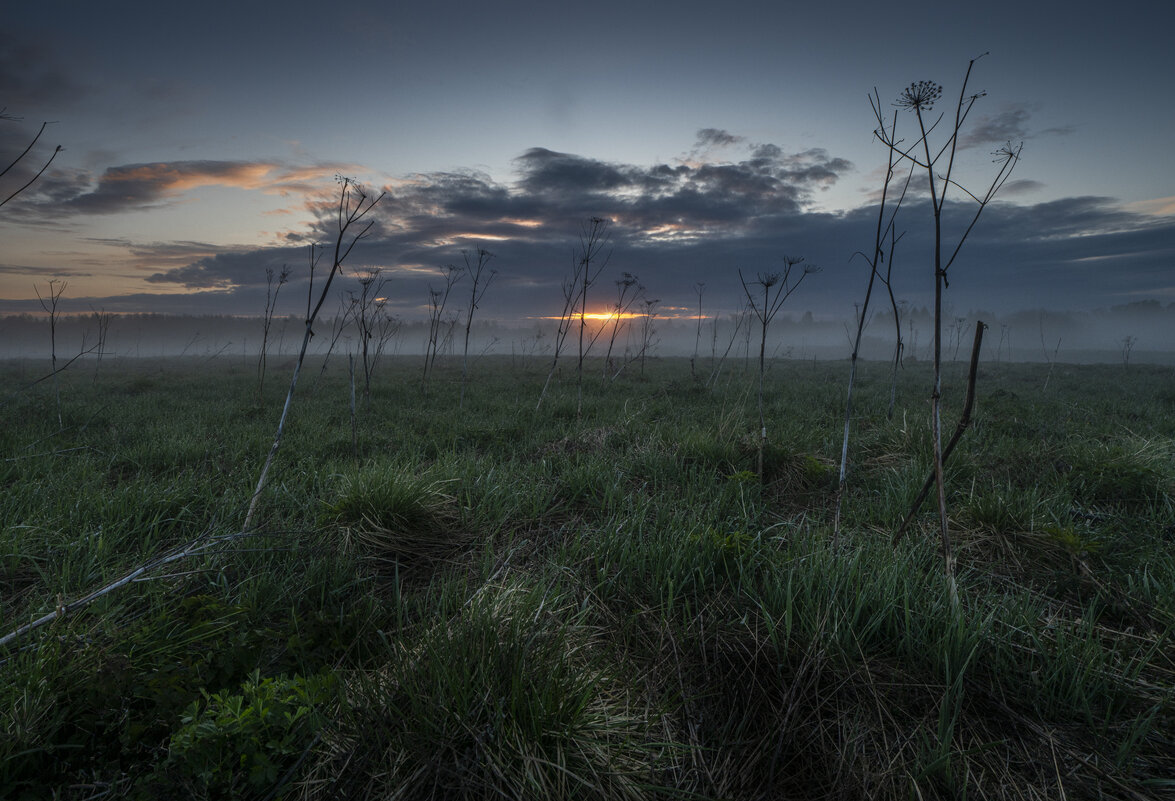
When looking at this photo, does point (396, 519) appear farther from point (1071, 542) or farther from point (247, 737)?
point (1071, 542)

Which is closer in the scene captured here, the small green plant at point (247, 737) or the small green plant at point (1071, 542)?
the small green plant at point (247, 737)

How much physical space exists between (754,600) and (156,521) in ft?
13.6

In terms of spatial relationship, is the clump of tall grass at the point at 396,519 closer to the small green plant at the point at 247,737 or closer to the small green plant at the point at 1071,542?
the small green plant at the point at 247,737

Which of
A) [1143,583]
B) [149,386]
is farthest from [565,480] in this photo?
[149,386]

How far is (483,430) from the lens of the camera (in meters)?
7.00

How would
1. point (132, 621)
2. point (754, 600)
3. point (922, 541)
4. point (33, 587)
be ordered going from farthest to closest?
point (922, 541)
point (33, 587)
point (754, 600)
point (132, 621)

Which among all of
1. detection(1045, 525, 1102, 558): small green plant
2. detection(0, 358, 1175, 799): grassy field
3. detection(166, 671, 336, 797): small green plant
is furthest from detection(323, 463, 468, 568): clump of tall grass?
detection(1045, 525, 1102, 558): small green plant

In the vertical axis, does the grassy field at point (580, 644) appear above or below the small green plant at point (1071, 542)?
below

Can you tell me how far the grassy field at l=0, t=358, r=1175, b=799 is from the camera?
5.08 ft

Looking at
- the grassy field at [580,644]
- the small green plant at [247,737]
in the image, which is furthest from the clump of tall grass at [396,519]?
the small green plant at [247,737]

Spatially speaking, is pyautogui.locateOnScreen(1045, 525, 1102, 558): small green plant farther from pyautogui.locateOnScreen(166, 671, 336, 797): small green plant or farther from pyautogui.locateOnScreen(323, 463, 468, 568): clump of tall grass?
pyautogui.locateOnScreen(166, 671, 336, 797): small green plant

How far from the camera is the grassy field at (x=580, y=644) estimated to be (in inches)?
61.0

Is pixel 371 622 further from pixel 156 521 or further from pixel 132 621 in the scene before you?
pixel 156 521

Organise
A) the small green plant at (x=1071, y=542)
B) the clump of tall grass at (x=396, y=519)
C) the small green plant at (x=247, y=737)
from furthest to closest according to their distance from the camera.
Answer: the clump of tall grass at (x=396, y=519), the small green plant at (x=1071, y=542), the small green plant at (x=247, y=737)
